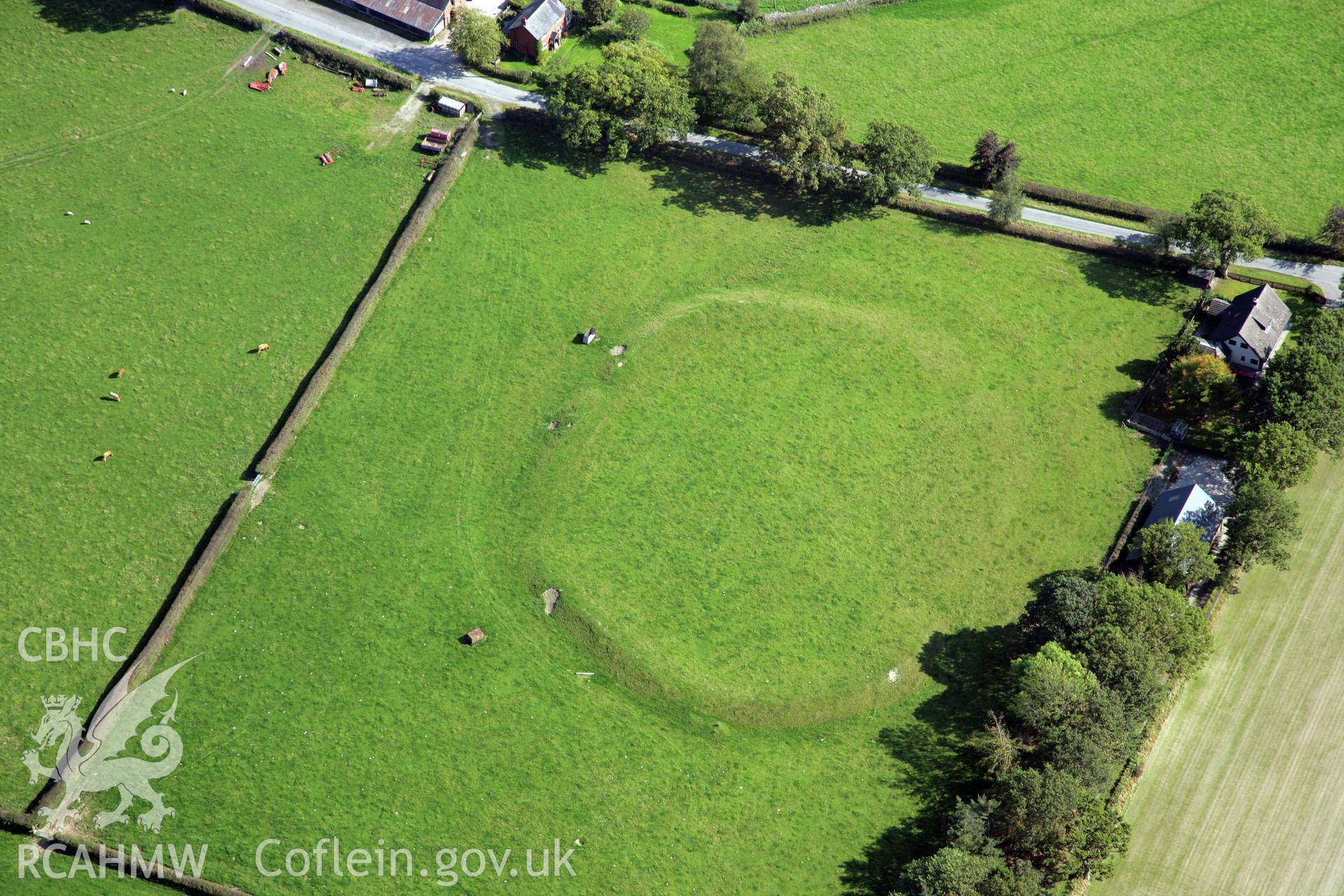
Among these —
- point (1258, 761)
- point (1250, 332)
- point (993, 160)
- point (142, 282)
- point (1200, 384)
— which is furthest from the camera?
point (993, 160)

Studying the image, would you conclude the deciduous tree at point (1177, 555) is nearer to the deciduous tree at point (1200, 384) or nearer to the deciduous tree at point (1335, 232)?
the deciduous tree at point (1200, 384)

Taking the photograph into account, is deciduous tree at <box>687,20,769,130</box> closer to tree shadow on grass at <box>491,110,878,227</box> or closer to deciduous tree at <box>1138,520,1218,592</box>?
tree shadow on grass at <box>491,110,878,227</box>

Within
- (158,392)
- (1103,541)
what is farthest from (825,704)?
(158,392)

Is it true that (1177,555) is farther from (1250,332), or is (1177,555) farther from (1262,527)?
(1250,332)

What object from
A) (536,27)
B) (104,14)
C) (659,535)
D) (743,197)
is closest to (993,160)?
(743,197)

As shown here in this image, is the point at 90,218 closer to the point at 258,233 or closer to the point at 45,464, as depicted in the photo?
the point at 258,233

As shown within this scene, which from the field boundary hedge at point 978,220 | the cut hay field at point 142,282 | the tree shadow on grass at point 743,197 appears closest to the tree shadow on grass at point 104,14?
the cut hay field at point 142,282
